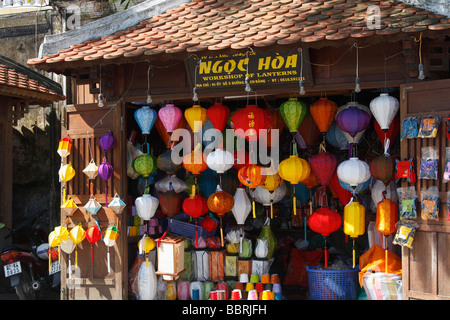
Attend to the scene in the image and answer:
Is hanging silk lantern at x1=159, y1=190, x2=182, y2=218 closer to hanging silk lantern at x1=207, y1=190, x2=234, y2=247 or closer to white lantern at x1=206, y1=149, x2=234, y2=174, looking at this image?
hanging silk lantern at x1=207, y1=190, x2=234, y2=247

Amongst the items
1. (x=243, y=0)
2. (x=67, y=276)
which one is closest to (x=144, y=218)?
(x=67, y=276)

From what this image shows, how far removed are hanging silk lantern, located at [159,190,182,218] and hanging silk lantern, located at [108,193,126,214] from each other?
26.6 inches

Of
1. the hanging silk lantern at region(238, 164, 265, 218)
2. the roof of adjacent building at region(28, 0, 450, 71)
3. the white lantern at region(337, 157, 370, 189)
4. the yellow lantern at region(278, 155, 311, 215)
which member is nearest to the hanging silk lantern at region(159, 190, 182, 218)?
the hanging silk lantern at region(238, 164, 265, 218)

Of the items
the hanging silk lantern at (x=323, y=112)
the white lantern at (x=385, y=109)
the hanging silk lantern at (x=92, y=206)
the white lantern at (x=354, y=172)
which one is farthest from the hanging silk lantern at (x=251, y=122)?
the hanging silk lantern at (x=92, y=206)

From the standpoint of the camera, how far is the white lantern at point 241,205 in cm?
792

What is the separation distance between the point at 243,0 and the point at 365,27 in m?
2.28

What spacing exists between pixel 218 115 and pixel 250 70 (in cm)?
89

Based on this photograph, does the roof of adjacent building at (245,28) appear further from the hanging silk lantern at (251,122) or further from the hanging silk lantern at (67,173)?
the hanging silk lantern at (67,173)

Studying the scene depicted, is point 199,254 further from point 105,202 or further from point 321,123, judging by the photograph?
point 321,123

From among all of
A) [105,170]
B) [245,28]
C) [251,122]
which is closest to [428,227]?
[251,122]

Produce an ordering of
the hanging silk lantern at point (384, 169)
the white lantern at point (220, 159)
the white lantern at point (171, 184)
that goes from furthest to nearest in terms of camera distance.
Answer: the white lantern at point (171, 184), the white lantern at point (220, 159), the hanging silk lantern at point (384, 169)

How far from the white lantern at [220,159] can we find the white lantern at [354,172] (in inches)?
62.7

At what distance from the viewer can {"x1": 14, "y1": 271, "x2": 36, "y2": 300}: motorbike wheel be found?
8.73 meters

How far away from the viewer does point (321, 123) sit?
7.34 meters
